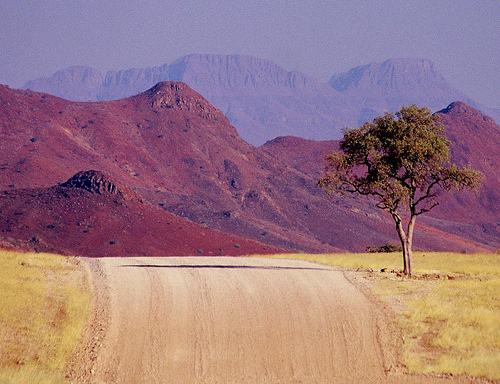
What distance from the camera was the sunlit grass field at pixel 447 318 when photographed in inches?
635

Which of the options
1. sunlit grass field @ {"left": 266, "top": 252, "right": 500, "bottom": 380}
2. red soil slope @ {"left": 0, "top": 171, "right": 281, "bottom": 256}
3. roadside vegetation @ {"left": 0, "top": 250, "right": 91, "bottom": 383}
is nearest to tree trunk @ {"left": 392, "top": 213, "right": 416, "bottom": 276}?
sunlit grass field @ {"left": 266, "top": 252, "right": 500, "bottom": 380}

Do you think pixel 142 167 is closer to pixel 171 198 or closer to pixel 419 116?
pixel 171 198

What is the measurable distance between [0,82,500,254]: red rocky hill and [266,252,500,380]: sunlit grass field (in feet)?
237

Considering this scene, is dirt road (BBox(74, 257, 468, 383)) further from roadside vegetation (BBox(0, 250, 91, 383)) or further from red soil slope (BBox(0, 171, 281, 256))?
red soil slope (BBox(0, 171, 281, 256))

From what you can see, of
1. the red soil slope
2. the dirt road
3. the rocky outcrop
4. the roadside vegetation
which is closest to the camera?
the roadside vegetation

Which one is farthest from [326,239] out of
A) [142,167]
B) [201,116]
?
[201,116]

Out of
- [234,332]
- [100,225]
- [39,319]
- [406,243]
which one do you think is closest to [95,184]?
[100,225]

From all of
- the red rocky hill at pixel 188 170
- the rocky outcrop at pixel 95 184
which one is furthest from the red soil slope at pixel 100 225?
the red rocky hill at pixel 188 170

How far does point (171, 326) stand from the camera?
1809 cm

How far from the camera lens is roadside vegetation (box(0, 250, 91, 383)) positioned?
15.0 m

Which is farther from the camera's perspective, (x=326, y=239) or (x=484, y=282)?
(x=326, y=239)

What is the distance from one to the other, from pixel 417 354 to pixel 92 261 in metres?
17.3

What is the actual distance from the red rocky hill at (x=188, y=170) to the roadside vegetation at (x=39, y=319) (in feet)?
250

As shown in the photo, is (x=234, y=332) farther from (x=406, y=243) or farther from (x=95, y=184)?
(x=95, y=184)
